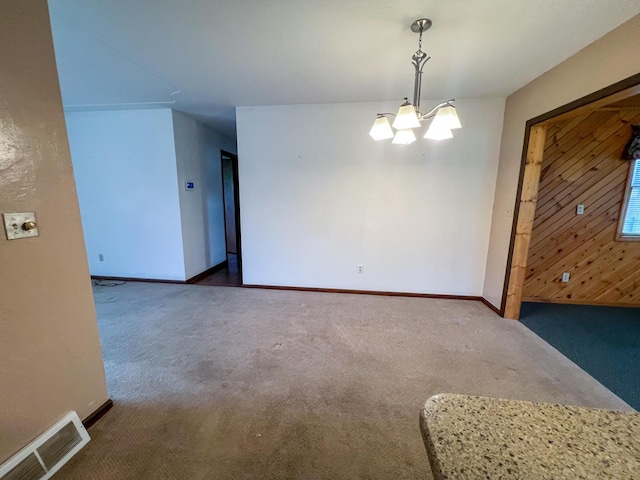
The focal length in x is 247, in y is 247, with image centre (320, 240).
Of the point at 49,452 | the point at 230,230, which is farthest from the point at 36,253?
the point at 230,230

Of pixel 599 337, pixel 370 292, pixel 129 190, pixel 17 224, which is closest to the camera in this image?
pixel 17 224

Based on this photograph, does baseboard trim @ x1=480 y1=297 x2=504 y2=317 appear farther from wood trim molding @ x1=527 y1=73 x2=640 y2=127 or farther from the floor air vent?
the floor air vent

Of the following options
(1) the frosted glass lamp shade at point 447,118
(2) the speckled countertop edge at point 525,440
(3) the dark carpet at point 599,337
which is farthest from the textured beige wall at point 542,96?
(2) the speckled countertop edge at point 525,440

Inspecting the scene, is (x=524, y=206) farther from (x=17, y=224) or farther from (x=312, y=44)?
(x=17, y=224)

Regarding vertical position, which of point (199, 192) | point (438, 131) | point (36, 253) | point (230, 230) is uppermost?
point (438, 131)

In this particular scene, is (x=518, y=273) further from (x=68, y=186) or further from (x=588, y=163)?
(x=68, y=186)

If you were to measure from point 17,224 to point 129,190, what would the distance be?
9.86 feet

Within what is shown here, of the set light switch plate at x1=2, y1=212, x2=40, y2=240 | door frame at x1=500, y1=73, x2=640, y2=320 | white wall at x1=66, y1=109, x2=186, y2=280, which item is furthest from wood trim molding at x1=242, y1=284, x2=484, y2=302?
light switch plate at x1=2, y1=212, x2=40, y2=240

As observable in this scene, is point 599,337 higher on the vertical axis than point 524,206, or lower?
lower

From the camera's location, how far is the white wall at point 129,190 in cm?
355

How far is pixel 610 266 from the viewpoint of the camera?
315cm

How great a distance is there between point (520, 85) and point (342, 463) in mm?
3692

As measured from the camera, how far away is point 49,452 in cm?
126

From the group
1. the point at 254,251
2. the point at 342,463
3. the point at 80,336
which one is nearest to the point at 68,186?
the point at 80,336
